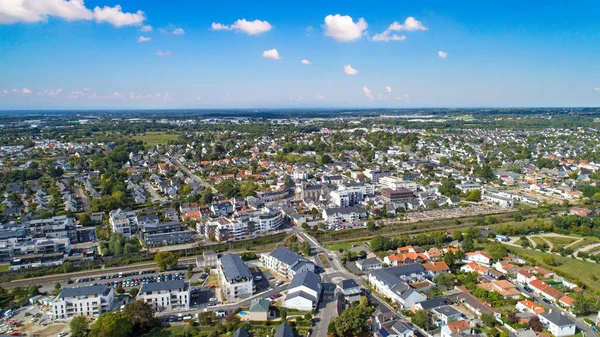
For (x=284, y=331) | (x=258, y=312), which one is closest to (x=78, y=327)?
(x=258, y=312)

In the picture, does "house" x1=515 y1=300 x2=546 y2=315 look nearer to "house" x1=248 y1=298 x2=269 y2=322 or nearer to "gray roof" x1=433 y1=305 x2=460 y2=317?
"gray roof" x1=433 y1=305 x2=460 y2=317

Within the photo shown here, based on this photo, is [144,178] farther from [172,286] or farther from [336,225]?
[172,286]

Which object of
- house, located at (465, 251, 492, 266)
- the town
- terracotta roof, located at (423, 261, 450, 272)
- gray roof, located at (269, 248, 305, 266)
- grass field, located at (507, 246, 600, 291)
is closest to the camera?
the town

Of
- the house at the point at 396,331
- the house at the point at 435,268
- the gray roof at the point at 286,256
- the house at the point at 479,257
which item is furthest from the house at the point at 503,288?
the gray roof at the point at 286,256

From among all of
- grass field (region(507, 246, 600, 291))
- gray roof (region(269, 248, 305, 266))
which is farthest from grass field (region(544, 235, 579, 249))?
gray roof (region(269, 248, 305, 266))

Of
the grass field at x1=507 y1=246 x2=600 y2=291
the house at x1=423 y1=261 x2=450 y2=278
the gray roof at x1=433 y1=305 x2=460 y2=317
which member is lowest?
the grass field at x1=507 y1=246 x2=600 y2=291

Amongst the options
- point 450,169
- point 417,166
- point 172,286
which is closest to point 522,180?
point 450,169

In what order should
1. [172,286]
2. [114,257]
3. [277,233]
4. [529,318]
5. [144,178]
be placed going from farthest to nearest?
[144,178]
[277,233]
[114,257]
[172,286]
[529,318]
